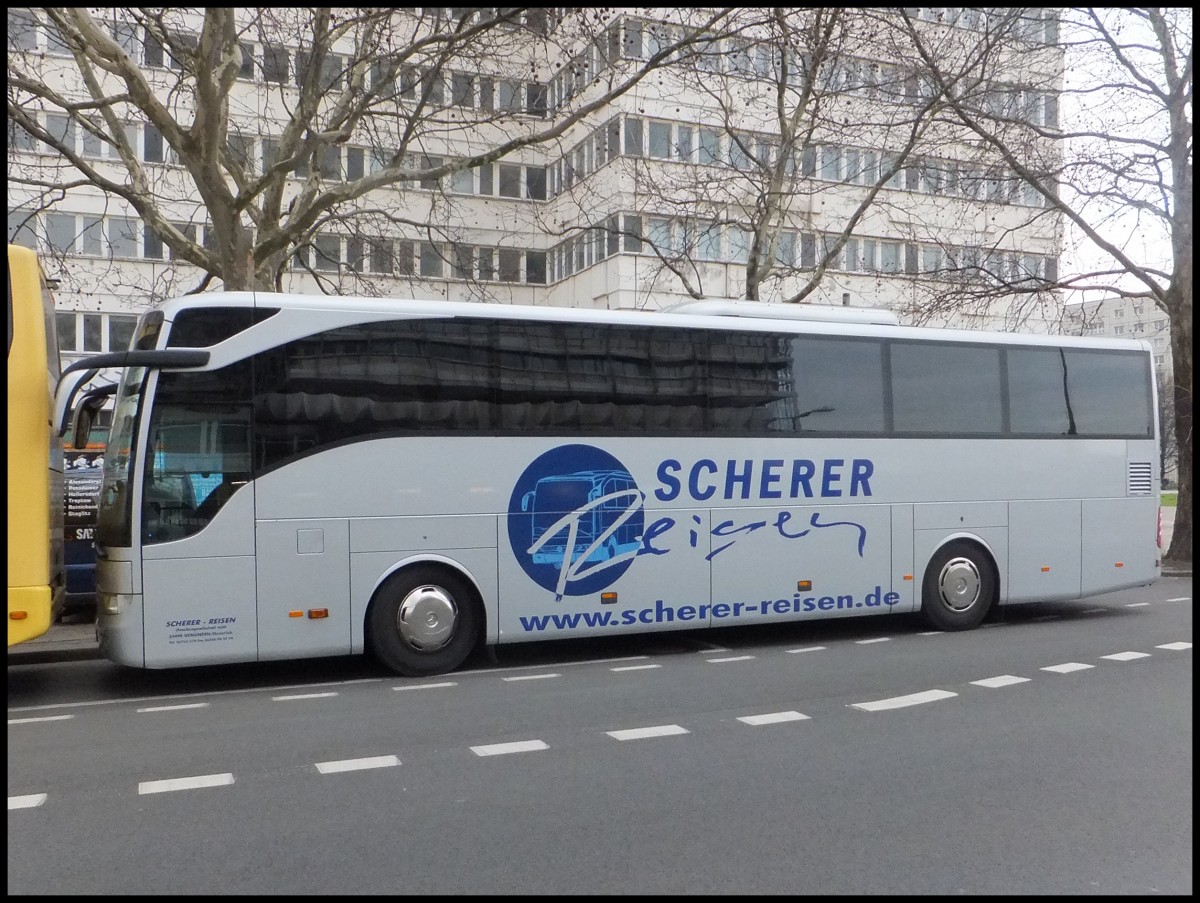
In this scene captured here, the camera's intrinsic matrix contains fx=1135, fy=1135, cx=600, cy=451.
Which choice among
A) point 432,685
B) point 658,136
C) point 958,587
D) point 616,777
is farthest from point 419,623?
point 658,136

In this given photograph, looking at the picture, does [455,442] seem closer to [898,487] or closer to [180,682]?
[180,682]

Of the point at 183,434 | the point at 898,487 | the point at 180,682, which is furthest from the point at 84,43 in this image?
the point at 898,487

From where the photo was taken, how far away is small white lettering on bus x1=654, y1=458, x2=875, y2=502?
10.9 meters

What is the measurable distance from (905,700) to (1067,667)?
89.6 inches

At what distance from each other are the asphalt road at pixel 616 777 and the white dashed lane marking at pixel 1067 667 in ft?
0.14

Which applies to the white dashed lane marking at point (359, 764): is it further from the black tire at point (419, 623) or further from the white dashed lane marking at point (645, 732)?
the black tire at point (419, 623)

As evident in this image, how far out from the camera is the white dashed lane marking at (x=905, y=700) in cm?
810

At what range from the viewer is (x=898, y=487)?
12.0 metres

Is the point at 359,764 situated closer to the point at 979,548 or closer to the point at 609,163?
the point at 979,548

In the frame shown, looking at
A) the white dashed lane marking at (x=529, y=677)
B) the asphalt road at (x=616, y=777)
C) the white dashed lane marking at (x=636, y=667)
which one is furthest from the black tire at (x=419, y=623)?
the white dashed lane marking at (x=636, y=667)

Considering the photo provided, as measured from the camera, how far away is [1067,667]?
32.1ft

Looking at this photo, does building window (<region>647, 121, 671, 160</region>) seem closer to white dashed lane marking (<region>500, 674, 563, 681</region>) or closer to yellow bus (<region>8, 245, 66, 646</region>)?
white dashed lane marking (<region>500, 674, 563, 681</region>)

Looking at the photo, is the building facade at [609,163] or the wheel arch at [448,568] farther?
the building facade at [609,163]

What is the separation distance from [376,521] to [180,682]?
219 centimetres
